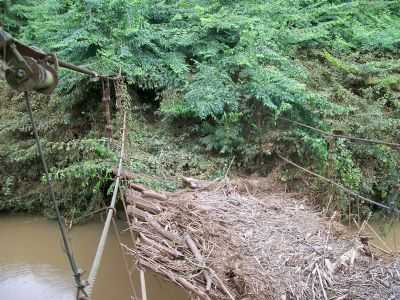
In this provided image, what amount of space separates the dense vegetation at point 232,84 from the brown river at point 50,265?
0.51 metres

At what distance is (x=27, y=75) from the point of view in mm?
1103

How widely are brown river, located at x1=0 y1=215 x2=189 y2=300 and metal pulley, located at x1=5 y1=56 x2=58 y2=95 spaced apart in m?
2.64

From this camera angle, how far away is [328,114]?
15.5ft

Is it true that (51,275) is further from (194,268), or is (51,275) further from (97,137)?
(194,268)

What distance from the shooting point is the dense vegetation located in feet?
14.8

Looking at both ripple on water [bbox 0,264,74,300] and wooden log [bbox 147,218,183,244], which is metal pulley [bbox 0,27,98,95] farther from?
ripple on water [bbox 0,264,74,300]

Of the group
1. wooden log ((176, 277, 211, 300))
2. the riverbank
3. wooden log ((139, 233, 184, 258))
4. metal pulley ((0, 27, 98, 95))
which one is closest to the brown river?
the riverbank

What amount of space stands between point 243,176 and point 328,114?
1.21 metres

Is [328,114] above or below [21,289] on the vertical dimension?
above

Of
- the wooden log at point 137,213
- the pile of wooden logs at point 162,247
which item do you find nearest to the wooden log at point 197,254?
the pile of wooden logs at point 162,247

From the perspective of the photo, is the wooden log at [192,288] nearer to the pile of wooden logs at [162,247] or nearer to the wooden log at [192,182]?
the pile of wooden logs at [162,247]

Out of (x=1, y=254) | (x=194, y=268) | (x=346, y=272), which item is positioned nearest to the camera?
(x=194, y=268)

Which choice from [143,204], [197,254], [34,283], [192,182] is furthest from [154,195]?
[34,283]

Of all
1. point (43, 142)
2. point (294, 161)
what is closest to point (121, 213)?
point (43, 142)
